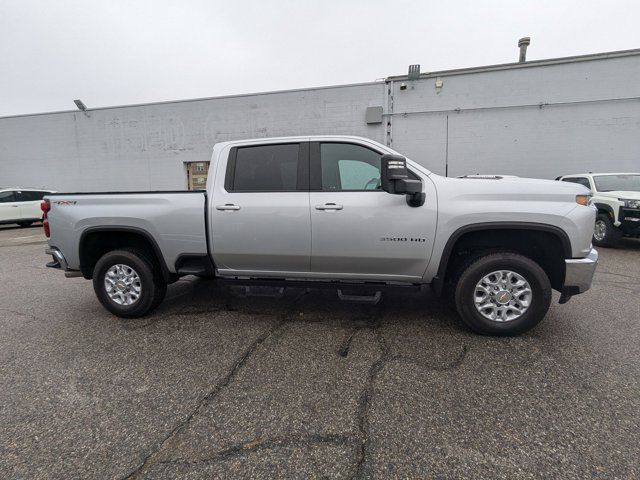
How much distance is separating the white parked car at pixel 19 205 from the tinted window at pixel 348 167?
1463 centimetres

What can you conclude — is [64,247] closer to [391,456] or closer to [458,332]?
[391,456]

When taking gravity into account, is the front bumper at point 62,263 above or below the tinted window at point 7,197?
below

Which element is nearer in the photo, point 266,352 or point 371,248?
point 266,352

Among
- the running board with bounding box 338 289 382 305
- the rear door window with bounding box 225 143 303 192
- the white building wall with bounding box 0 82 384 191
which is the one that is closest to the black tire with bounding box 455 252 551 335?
the running board with bounding box 338 289 382 305

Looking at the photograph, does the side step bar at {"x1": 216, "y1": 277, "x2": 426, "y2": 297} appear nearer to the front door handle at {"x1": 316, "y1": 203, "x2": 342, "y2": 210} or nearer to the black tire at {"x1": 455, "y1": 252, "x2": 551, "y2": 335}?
the black tire at {"x1": 455, "y1": 252, "x2": 551, "y2": 335}

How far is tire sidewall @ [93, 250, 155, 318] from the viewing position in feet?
12.3

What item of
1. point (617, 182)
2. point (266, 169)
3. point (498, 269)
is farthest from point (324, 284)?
point (617, 182)

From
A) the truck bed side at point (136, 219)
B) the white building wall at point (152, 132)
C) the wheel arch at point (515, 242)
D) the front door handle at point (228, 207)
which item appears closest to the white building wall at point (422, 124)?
the white building wall at point (152, 132)

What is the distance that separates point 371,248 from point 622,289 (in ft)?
13.7

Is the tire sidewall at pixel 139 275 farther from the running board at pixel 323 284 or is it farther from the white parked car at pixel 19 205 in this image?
the white parked car at pixel 19 205

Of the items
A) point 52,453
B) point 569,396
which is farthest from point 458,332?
point 52,453

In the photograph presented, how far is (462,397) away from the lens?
7.69ft

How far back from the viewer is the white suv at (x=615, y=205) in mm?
7273

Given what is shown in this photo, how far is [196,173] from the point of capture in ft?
46.9
